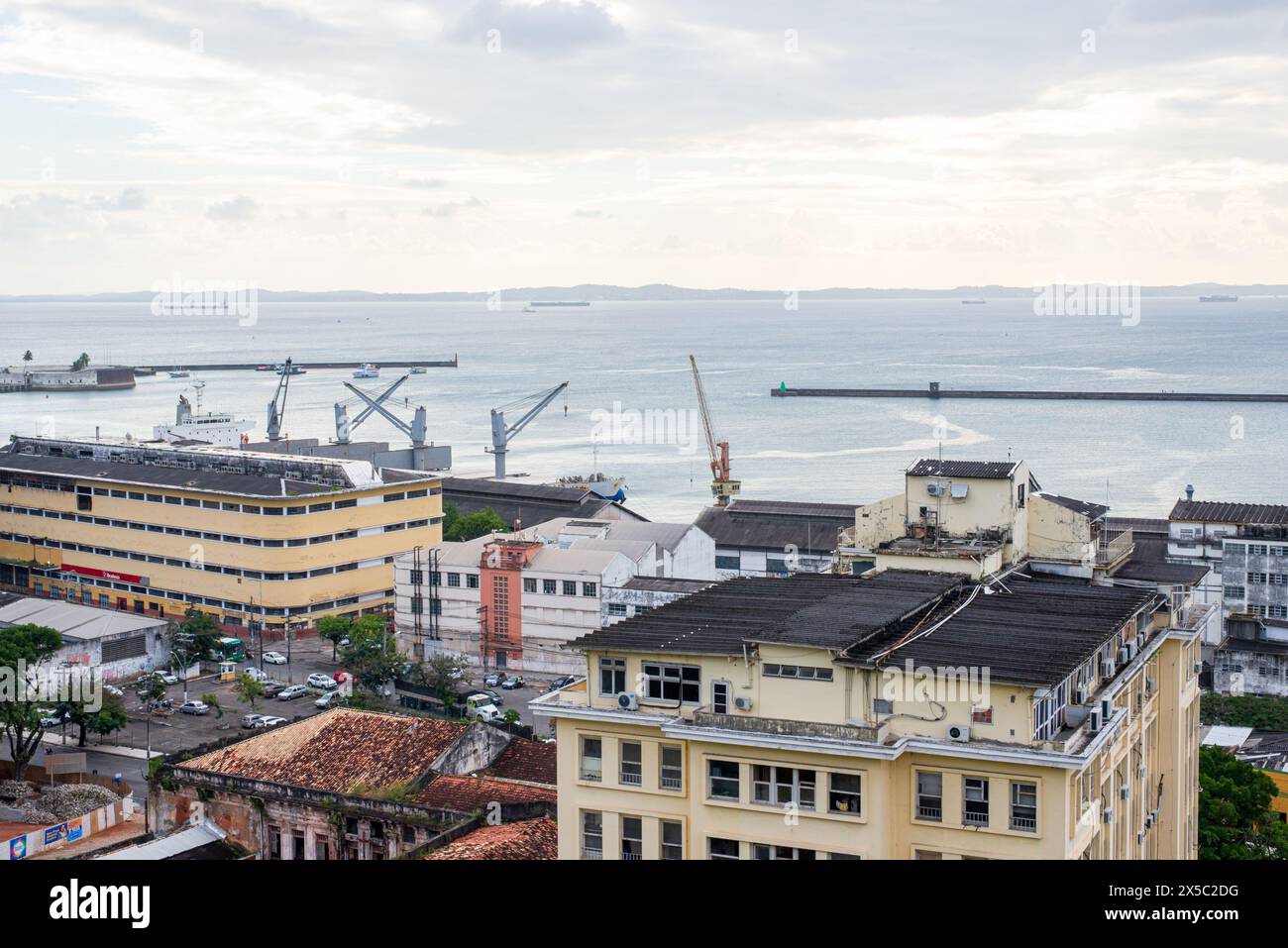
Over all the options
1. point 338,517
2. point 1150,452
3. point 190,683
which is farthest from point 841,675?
point 1150,452

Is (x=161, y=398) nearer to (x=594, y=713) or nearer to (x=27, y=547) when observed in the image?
(x=27, y=547)

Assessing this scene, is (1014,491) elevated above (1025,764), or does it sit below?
above

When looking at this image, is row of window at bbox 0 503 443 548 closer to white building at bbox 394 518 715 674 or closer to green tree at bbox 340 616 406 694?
white building at bbox 394 518 715 674

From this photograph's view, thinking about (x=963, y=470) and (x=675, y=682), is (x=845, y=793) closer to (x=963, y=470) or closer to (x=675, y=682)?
(x=675, y=682)

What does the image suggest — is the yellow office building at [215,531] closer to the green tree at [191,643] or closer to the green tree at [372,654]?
the green tree at [191,643]
